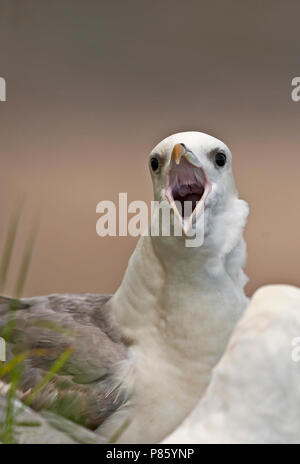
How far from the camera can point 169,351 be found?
2.97ft

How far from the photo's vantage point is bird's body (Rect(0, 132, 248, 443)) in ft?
2.85

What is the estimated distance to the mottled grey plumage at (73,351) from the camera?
2.68 feet

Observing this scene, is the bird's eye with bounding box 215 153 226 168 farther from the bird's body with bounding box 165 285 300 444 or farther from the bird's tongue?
the bird's body with bounding box 165 285 300 444

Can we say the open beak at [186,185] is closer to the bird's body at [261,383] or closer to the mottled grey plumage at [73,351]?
the mottled grey plumage at [73,351]

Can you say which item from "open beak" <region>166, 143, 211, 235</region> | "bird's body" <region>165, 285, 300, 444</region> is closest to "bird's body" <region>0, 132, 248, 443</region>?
"open beak" <region>166, 143, 211, 235</region>

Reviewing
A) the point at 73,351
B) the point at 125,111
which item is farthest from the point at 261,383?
the point at 125,111

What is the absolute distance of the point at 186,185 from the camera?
0.91 meters

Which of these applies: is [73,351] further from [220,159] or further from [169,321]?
[220,159]

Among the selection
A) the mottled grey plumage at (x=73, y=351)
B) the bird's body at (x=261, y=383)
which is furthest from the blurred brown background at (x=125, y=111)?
the bird's body at (x=261, y=383)

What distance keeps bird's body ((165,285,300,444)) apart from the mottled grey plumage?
33cm

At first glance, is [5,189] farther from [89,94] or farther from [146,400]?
[146,400]

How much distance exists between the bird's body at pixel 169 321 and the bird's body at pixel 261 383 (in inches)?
15.5
